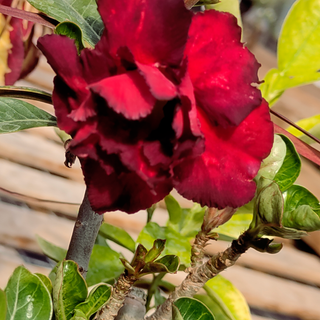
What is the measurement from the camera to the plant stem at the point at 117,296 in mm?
294

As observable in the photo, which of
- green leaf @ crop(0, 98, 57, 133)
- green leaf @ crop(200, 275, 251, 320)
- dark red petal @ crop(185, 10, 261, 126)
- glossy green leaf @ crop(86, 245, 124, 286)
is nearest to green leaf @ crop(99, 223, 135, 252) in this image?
glossy green leaf @ crop(86, 245, 124, 286)

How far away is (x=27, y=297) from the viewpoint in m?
0.32

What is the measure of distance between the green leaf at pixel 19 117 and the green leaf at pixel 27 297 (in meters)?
0.13

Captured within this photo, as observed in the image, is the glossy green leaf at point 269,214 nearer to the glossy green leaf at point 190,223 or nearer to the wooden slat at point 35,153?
the glossy green leaf at point 190,223

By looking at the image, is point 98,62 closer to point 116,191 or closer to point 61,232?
point 116,191

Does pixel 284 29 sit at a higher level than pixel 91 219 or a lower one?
higher

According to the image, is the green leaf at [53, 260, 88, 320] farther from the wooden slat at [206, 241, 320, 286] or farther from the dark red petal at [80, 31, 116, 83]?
the wooden slat at [206, 241, 320, 286]

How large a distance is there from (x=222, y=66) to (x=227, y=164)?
7 centimetres

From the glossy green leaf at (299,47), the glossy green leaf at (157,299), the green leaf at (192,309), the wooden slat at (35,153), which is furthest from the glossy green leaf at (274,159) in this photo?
the wooden slat at (35,153)

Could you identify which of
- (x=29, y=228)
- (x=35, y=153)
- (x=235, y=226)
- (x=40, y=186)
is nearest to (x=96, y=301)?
(x=235, y=226)

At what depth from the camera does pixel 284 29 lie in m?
0.50

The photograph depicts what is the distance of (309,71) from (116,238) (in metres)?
0.40

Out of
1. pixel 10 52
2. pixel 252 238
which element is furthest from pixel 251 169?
pixel 10 52

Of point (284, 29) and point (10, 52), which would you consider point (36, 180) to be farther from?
point (284, 29)
